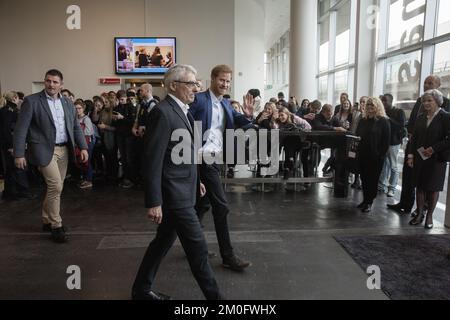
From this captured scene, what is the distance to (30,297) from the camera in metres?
2.54

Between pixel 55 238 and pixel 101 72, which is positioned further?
pixel 101 72

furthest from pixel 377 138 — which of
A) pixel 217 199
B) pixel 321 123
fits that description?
pixel 217 199

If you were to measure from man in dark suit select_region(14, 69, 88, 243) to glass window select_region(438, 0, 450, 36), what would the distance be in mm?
6203

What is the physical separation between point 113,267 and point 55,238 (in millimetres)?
949

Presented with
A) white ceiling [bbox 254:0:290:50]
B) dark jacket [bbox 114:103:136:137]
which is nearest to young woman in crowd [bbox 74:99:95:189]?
dark jacket [bbox 114:103:136:137]

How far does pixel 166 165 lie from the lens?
2.07 metres

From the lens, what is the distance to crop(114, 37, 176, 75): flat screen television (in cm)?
1138

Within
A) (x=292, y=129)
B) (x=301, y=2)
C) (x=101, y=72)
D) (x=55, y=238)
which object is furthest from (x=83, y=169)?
(x=301, y=2)

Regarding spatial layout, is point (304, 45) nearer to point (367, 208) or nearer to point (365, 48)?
point (365, 48)

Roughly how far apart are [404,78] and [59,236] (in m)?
7.37

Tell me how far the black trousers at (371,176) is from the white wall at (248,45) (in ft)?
26.9

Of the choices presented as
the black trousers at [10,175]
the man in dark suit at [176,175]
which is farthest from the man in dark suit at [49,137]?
the black trousers at [10,175]

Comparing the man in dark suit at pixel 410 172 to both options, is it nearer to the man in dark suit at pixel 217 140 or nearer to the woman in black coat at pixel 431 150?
the woman in black coat at pixel 431 150
